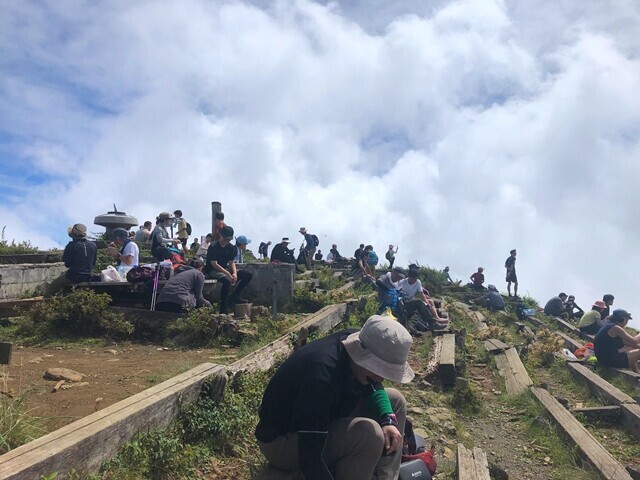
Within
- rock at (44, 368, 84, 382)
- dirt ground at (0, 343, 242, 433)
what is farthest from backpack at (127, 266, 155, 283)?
rock at (44, 368, 84, 382)

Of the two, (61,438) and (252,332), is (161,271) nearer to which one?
(252,332)

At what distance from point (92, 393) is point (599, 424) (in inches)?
224

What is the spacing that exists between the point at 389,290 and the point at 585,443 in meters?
5.89

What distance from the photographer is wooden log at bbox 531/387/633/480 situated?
442cm

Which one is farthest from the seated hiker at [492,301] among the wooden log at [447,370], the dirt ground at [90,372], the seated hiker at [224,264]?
the dirt ground at [90,372]

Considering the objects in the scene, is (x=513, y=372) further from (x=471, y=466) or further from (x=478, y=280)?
(x=478, y=280)

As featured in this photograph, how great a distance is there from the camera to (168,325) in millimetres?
7285

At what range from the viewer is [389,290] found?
10688mm

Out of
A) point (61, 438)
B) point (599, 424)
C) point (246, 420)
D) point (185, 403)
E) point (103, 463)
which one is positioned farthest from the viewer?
point (599, 424)

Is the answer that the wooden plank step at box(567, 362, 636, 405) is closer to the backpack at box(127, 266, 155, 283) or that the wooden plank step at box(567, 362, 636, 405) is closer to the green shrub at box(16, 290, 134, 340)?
the green shrub at box(16, 290, 134, 340)

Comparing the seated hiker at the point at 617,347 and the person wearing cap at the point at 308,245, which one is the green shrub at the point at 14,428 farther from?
the person wearing cap at the point at 308,245

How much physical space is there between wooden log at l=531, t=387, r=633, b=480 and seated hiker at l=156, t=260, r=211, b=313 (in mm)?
4981

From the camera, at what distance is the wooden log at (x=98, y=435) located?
254 cm

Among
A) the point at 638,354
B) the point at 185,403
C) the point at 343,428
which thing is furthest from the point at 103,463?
the point at 638,354
